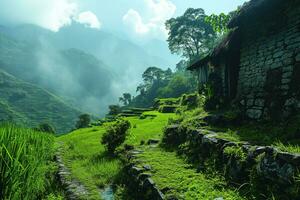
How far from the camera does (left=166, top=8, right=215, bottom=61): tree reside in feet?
165

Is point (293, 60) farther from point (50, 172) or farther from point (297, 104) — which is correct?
point (50, 172)

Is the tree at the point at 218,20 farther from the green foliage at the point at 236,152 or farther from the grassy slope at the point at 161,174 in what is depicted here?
the green foliage at the point at 236,152

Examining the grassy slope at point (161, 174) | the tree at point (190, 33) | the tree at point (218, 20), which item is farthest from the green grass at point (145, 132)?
the tree at point (190, 33)

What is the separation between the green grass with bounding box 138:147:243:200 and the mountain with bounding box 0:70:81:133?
92.2 m

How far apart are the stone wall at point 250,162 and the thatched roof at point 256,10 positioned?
4422 millimetres

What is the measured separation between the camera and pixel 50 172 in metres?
9.57

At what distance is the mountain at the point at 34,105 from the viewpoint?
10553 centimetres

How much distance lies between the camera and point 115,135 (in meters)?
12.7

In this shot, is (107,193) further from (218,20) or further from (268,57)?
(218,20)

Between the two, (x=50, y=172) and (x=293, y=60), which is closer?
(x=293, y=60)

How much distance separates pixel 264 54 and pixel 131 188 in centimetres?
630

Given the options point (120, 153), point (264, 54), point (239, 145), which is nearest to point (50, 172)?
point (120, 153)

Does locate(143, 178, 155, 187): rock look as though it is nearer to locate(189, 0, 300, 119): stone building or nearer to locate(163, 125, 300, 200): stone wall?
locate(163, 125, 300, 200): stone wall

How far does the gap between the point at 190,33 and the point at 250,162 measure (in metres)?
47.2
